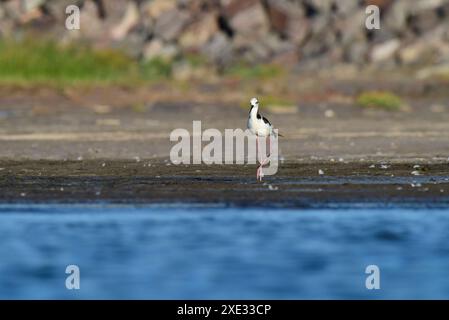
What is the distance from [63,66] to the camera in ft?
115

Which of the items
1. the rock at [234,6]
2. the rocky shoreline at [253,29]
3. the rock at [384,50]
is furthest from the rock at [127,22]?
the rock at [384,50]

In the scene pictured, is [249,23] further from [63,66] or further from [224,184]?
[224,184]

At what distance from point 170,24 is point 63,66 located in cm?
788

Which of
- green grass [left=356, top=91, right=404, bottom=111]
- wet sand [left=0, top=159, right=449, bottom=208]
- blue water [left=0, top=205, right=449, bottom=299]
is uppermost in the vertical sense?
green grass [left=356, top=91, right=404, bottom=111]

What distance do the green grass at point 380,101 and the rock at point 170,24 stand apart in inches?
439

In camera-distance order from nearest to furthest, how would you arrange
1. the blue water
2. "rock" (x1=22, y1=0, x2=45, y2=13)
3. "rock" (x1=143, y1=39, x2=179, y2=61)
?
the blue water → "rock" (x1=143, y1=39, x2=179, y2=61) → "rock" (x1=22, y1=0, x2=45, y2=13)

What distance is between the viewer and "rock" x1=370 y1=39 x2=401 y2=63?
129 ft

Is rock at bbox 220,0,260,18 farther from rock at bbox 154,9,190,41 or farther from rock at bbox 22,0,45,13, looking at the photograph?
rock at bbox 22,0,45,13

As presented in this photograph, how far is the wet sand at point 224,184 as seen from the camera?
16094 mm

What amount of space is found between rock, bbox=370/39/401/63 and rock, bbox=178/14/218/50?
4974 mm

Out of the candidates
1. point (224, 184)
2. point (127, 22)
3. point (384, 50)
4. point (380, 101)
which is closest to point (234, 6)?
point (127, 22)

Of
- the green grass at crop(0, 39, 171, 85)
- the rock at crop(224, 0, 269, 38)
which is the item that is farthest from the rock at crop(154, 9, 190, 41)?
the green grass at crop(0, 39, 171, 85)
